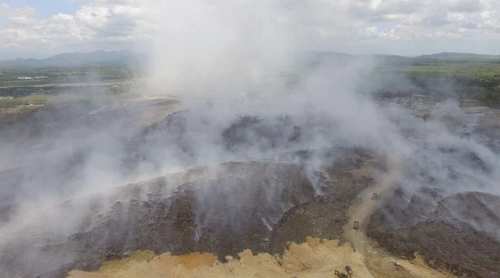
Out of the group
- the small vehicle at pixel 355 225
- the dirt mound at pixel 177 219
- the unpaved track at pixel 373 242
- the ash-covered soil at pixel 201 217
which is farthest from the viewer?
the small vehicle at pixel 355 225

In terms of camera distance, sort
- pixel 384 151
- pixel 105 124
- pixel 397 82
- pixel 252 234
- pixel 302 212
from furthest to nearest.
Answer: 1. pixel 397 82
2. pixel 105 124
3. pixel 384 151
4. pixel 302 212
5. pixel 252 234

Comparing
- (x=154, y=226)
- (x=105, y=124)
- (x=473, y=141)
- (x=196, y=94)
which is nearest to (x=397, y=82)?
(x=196, y=94)

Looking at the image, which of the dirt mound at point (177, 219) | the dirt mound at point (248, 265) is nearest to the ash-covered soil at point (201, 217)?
the dirt mound at point (177, 219)

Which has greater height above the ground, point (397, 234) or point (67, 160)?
point (67, 160)

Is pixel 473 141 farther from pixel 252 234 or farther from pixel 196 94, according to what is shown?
pixel 196 94

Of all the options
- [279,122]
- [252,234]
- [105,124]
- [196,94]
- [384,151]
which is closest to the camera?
[252,234]

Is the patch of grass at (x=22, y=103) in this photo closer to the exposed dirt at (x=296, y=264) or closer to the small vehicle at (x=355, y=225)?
the exposed dirt at (x=296, y=264)
